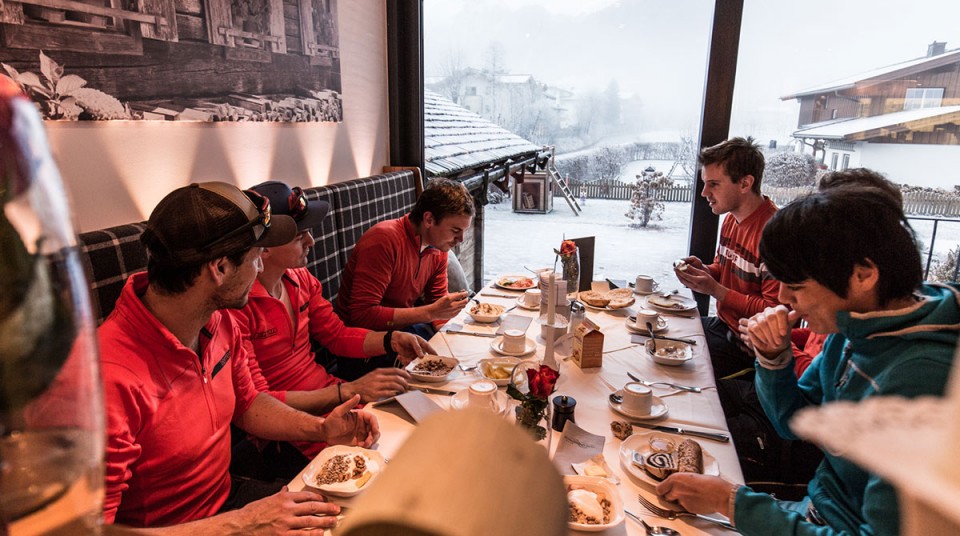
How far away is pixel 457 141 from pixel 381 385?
3.53 meters

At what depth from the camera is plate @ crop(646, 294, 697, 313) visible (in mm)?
2701

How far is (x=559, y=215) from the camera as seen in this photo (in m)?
4.48

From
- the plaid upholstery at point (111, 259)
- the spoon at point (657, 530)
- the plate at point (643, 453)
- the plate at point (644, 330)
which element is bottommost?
the plate at point (644, 330)

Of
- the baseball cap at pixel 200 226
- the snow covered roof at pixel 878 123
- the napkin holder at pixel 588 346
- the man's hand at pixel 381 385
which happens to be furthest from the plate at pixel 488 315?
the snow covered roof at pixel 878 123

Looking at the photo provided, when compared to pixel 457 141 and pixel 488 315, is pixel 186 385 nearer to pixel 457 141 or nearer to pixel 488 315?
pixel 488 315

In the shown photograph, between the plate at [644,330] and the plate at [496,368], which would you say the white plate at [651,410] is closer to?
the plate at [496,368]

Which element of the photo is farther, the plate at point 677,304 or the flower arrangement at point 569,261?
the plate at point 677,304

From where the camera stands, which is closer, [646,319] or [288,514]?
[288,514]

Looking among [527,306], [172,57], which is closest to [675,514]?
[527,306]

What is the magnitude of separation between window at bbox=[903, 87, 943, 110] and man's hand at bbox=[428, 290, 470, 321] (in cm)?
297

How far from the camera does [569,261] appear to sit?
97.2 inches

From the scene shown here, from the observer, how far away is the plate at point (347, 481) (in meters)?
1.20

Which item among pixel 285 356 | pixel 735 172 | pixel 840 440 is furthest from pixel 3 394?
pixel 735 172

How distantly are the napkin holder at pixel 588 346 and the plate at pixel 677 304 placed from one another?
88cm
